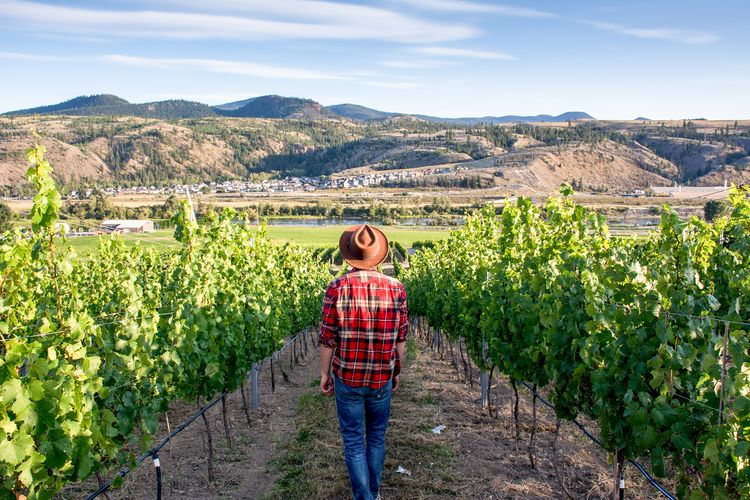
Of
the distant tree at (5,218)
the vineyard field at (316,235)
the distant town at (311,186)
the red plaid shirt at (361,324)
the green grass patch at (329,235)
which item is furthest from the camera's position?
the distant town at (311,186)

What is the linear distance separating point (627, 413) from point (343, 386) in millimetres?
2225

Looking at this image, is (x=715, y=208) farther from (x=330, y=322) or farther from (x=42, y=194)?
(x=42, y=194)

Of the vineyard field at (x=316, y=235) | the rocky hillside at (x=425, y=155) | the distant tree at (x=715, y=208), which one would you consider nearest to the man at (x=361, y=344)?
the vineyard field at (x=316, y=235)

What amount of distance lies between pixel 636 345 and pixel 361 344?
220 cm

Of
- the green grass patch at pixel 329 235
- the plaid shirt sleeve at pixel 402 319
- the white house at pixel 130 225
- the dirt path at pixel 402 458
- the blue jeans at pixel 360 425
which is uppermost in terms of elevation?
the plaid shirt sleeve at pixel 402 319

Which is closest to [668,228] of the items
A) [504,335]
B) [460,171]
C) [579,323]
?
[579,323]

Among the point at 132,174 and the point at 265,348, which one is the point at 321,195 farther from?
the point at 265,348

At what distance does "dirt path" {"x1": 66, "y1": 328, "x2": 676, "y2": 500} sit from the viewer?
6.12 m

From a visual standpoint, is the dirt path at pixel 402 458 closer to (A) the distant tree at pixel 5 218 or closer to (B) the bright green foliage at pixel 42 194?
(B) the bright green foliage at pixel 42 194

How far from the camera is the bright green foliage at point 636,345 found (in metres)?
3.87

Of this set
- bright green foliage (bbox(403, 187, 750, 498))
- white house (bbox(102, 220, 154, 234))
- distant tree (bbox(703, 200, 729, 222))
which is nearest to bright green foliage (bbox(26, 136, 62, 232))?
bright green foliage (bbox(403, 187, 750, 498))

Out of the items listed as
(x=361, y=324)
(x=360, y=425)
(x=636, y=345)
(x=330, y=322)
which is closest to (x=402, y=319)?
(x=361, y=324)

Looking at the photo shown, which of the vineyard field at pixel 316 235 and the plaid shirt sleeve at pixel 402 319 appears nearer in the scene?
the plaid shirt sleeve at pixel 402 319

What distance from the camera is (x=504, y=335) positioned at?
7.59 metres
